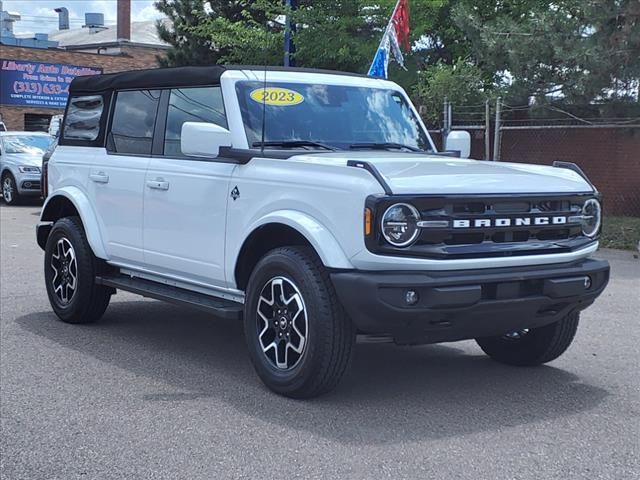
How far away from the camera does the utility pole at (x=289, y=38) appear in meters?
18.4

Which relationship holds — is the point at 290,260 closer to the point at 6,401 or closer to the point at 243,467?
the point at 243,467

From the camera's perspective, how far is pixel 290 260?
5.12 m

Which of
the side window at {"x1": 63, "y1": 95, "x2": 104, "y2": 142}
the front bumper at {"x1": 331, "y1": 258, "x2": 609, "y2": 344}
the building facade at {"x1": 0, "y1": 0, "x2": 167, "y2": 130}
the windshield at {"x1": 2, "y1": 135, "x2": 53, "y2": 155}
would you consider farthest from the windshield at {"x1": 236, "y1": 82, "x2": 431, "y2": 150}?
the building facade at {"x1": 0, "y1": 0, "x2": 167, "y2": 130}

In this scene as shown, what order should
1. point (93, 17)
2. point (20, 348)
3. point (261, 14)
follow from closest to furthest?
point (20, 348)
point (261, 14)
point (93, 17)

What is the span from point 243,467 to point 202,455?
269 mm

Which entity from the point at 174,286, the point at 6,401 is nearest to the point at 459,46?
the point at 174,286

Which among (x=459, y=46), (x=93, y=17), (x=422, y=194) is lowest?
(x=422, y=194)

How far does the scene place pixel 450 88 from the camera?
16953mm

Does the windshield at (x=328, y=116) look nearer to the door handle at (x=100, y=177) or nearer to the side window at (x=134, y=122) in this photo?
the side window at (x=134, y=122)

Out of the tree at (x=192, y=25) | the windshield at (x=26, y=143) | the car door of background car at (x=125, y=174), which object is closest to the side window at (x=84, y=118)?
the car door of background car at (x=125, y=174)

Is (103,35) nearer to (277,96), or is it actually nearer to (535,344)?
(277,96)

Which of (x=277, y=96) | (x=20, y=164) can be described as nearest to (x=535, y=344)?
(x=277, y=96)

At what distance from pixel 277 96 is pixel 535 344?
243cm

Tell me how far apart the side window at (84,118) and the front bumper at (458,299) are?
3.42 m
